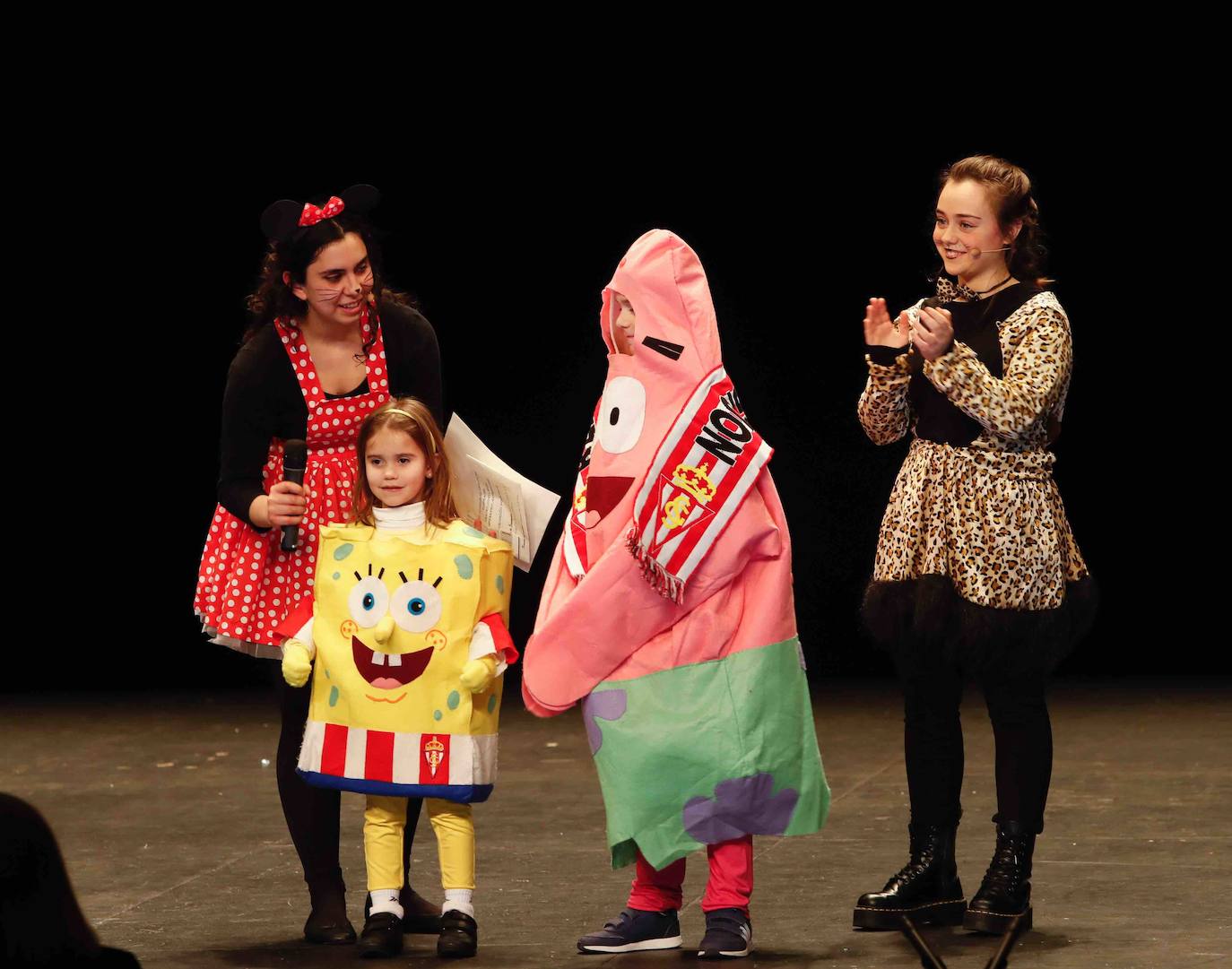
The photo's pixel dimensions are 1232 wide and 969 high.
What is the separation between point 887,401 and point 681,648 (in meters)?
0.54

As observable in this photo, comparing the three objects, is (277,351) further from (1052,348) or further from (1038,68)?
(1038,68)

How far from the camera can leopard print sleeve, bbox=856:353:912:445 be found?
10.9 feet

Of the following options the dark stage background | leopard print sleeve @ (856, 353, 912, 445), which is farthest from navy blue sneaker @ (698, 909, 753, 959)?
the dark stage background

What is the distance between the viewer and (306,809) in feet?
11.1

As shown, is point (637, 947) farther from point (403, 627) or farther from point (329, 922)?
point (403, 627)

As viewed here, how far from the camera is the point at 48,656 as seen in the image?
6.98 meters

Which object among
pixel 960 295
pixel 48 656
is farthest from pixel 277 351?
pixel 48 656

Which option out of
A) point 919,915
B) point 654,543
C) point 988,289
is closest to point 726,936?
point 919,915

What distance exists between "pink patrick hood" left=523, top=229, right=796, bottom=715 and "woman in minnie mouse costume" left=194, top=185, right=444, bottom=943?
0.42 m

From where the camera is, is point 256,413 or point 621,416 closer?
point 621,416

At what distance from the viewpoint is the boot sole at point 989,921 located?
3.20 m

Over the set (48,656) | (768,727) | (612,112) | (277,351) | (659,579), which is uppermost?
(612,112)

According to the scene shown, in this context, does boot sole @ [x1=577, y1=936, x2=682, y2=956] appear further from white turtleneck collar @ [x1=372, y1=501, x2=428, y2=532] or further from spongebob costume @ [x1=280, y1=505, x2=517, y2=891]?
white turtleneck collar @ [x1=372, y1=501, x2=428, y2=532]

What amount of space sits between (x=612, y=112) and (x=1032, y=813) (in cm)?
368
